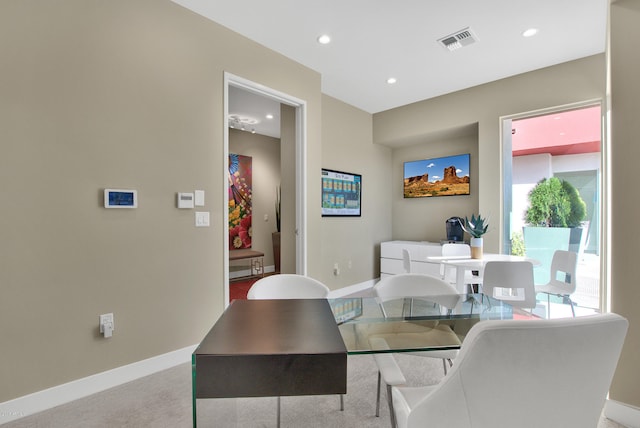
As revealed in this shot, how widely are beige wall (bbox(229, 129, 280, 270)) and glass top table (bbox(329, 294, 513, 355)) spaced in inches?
178

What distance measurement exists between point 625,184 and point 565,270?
156 cm

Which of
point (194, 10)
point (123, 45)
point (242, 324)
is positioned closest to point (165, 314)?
point (242, 324)

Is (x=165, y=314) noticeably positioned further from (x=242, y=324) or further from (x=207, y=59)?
(x=207, y=59)

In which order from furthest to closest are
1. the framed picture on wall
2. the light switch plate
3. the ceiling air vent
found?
1. the framed picture on wall
2. the ceiling air vent
3. the light switch plate

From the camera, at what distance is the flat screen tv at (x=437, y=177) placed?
4.65 meters

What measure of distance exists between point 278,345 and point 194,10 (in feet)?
8.92

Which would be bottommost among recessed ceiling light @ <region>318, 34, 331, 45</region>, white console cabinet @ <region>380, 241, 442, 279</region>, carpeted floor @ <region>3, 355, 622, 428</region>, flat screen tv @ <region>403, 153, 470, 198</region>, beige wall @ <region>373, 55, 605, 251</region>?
carpeted floor @ <region>3, 355, 622, 428</region>

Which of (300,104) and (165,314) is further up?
(300,104)

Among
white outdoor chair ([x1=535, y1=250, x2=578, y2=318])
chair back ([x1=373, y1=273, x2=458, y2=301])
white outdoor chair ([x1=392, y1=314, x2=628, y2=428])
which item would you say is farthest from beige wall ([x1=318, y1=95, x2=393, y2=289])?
white outdoor chair ([x1=392, y1=314, x2=628, y2=428])

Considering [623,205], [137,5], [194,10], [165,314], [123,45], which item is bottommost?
[165,314]

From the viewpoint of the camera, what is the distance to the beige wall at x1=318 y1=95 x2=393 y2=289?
429cm

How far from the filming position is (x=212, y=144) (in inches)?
104

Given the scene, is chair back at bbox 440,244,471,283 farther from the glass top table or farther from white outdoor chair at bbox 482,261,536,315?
the glass top table

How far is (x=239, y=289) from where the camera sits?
473 cm
